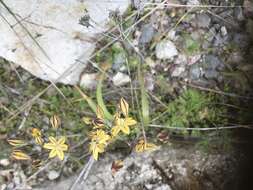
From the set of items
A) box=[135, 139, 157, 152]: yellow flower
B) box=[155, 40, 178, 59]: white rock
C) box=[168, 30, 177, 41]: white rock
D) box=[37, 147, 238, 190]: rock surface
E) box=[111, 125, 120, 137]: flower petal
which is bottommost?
box=[37, 147, 238, 190]: rock surface

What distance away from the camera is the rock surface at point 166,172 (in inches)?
82.0

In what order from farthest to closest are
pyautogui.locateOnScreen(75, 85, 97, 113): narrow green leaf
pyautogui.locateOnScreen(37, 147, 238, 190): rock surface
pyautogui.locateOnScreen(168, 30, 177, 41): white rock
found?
pyautogui.locateOnScreen(168, 30, 177, 41): white rock, pyautogui.locateOnScreen(75, 85, 97, 113): narrow green leaf, pyautogui.locateOnScreen(37, 147, 238, 190): rock surface

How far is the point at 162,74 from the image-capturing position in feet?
7.59

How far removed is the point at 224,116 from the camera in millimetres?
2217

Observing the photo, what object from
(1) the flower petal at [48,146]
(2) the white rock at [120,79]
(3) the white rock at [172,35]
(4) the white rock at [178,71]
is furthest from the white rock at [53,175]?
(3) the white rock at [172,35]

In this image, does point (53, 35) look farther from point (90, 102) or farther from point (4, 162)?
point (4, 162)

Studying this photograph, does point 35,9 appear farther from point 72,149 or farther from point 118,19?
point 72,149

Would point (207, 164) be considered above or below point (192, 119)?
below

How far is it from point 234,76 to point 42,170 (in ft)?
3.31

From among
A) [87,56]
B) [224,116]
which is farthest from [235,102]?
[87,56]

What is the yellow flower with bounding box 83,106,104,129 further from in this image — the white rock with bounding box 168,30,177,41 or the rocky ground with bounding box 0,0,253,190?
the white rock with bounding box 168,30,177,41

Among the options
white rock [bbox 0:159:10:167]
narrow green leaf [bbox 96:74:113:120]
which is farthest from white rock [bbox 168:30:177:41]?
white rock [bbox 0:159:10:167]

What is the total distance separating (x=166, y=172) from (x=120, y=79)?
0.51m

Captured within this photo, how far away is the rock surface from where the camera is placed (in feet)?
6.84
